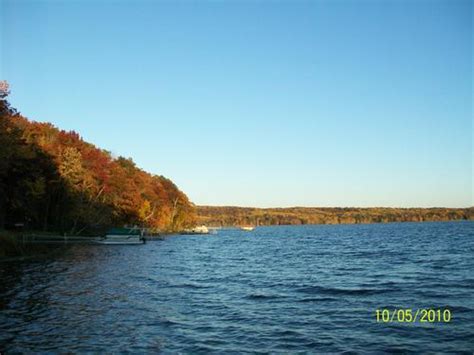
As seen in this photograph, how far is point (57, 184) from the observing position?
7019cm

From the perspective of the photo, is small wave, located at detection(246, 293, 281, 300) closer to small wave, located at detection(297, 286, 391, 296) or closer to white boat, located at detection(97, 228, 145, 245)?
small wave, located at detection(297, 286, 391, 296)

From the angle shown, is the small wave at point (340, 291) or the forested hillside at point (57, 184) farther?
the forested hillside at point (57, 184)

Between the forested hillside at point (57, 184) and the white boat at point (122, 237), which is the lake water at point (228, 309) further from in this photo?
the white boat at point (122, 237)

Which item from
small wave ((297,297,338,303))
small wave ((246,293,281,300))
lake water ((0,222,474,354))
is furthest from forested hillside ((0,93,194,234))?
small wave ((297,297,338,303))

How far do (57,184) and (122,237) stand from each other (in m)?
13.6

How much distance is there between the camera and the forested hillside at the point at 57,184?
5165 cm

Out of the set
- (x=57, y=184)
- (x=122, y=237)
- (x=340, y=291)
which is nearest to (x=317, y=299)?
(x=340, y=291)

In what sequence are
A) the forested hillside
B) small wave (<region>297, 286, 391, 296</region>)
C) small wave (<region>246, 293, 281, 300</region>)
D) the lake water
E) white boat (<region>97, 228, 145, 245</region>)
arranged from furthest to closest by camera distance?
white boat (<region>97, 228, 145, 245</region>)
the forested hillside
small wave (<region>297, 286, 391, 296</region>)
small wave (<region>246, 293, 281, 300</region>)
the lake water

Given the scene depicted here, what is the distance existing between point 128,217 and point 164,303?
86.9 metres

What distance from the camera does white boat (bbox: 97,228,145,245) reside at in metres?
73.4

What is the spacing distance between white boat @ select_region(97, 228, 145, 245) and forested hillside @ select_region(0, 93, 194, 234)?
6182mm

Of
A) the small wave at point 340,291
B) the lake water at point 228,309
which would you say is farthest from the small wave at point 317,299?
the small wave at point 340,291

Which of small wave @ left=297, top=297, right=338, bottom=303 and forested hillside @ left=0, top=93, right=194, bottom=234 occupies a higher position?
forested hillside @ left=0, top=93, right=194, bottom=234

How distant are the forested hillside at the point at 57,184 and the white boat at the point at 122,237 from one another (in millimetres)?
6182
